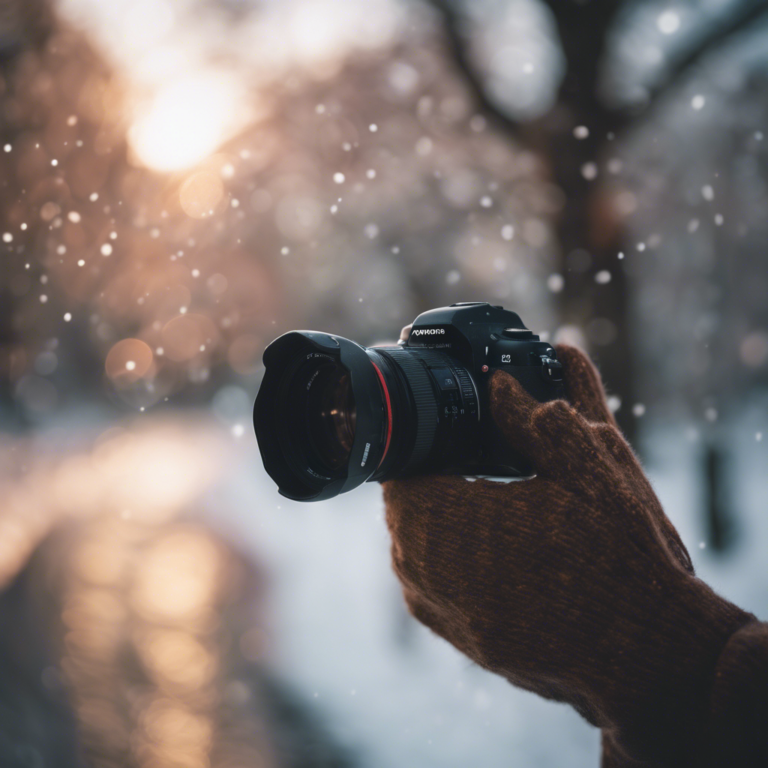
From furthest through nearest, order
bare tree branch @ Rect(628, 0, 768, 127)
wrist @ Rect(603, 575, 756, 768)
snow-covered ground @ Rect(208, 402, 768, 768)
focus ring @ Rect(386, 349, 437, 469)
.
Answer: snow-covered ground @ Rect(208, 402, 768, 768) → bare tree branch @ Rect(628, 0, 768, 127) → focus ring @ Rect(386, 349, 437, 469) → wrist @ Rect(603, 575, 756, 768)

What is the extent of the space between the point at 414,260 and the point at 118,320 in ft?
2.03

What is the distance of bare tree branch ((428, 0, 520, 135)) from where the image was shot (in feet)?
3.47

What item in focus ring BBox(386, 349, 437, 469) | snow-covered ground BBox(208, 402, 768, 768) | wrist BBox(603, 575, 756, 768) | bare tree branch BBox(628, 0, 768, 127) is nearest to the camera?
wrist BBox(603, 575, 756, 768)

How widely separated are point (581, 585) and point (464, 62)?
93 centimetres

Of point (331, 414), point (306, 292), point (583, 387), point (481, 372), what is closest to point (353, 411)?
point (331, 414)

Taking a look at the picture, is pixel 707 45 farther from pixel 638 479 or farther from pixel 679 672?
pixel 679 672

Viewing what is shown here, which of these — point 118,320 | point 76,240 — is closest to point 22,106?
point 76,240

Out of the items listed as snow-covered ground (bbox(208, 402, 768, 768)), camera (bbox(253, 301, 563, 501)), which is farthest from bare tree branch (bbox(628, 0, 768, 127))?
camera (bbox(253, 301, 563, 501))

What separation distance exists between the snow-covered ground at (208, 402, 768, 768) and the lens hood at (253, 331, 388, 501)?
0.54m

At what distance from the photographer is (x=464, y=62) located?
1.06 m

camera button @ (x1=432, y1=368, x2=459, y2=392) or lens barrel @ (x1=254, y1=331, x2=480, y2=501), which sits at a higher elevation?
camera button @ (x1=432, y1=368, x2=459, y2=392)

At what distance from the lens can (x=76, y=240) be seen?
1.25m

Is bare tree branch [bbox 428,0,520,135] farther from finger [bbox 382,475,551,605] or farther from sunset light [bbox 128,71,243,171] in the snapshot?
finger [bbox 382,475,551,605]

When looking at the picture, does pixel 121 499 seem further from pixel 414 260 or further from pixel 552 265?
pixel 552 265
